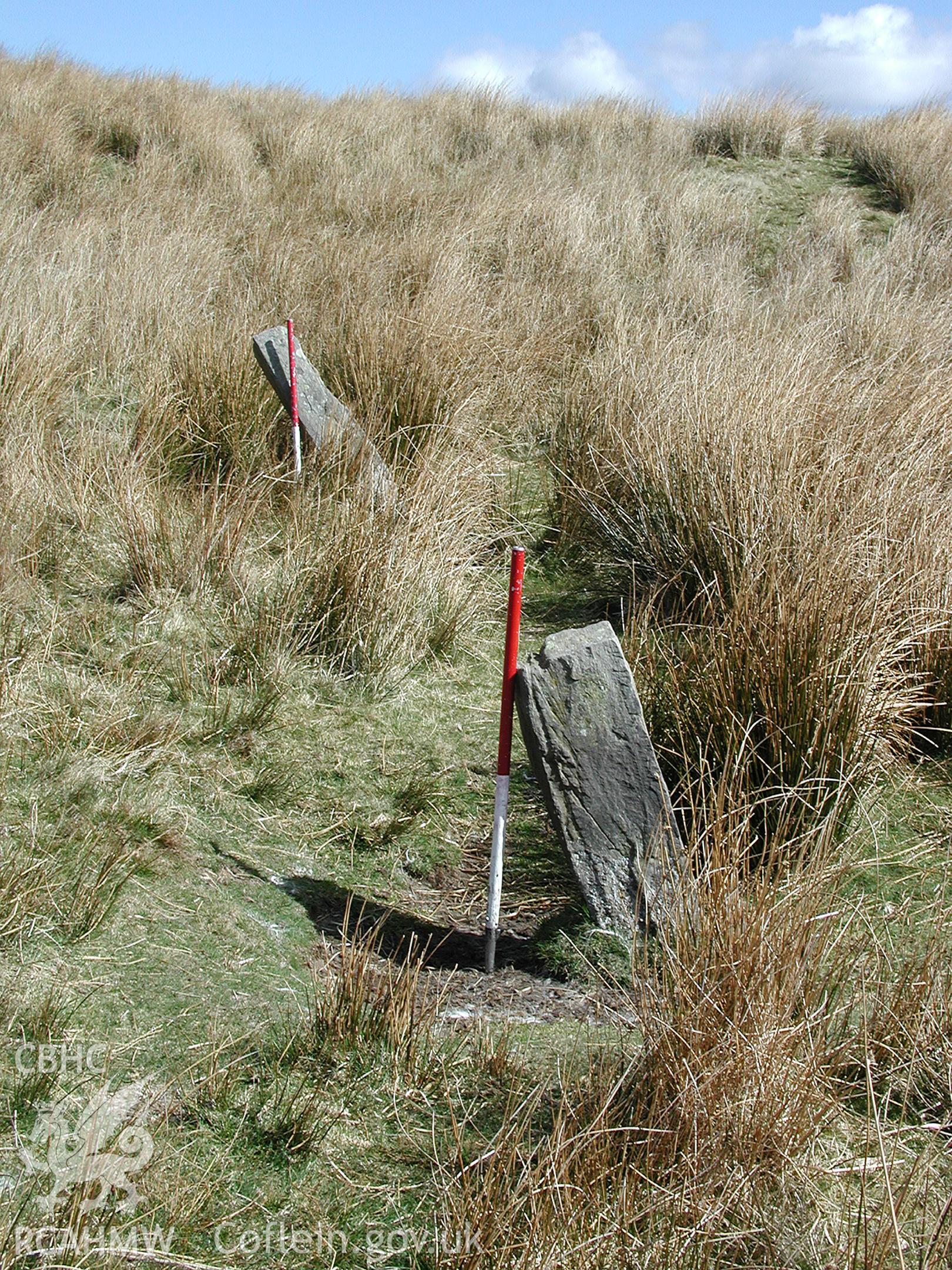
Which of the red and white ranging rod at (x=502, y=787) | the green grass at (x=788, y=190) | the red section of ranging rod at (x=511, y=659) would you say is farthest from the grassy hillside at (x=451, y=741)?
the green grass at (x=788, y=190)

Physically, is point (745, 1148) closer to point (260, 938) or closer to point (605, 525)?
point (260, 938)

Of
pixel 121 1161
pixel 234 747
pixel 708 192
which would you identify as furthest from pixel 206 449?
pixel 708 192

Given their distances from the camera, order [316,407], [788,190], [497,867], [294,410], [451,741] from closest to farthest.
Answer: [497,867] → [451,741] → [294,410] → [316,407] → [788,190]

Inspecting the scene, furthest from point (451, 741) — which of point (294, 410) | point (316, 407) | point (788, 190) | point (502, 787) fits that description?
point (788, 190)

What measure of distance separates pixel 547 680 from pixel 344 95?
38.1ft

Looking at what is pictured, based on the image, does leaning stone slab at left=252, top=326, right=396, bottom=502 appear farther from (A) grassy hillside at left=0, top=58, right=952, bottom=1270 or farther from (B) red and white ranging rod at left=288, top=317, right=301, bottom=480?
(A) grassy hillside at left=0, top=58, right=952, bottom=1270

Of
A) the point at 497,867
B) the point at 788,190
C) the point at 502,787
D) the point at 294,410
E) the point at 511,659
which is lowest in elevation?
the point at 497,867

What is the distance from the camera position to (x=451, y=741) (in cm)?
374

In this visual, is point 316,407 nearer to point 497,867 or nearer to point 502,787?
point 502,787

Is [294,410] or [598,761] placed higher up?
[294,410]

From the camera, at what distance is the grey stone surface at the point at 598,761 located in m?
2.67

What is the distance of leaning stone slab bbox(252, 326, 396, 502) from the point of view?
4.75 metres

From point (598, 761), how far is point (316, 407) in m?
2.83

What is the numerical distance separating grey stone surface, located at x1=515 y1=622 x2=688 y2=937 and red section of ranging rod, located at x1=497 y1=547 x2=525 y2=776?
0.12ft
